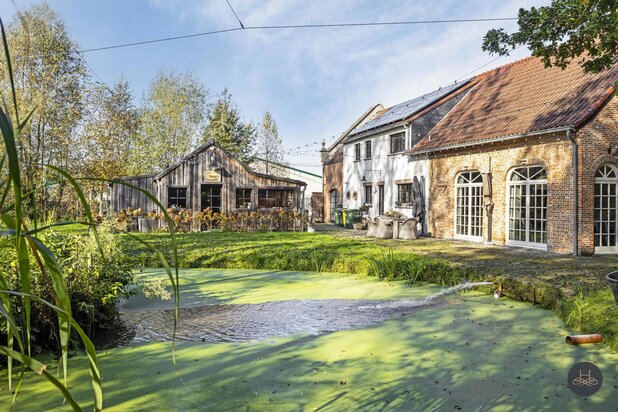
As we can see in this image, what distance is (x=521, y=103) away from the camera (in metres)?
12.5

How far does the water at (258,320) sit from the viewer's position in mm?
4605

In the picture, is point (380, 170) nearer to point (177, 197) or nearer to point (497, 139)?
point (497, 139)

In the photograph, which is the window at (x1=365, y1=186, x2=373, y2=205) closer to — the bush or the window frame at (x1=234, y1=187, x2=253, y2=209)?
the window frame at (x1=234, y1=187, x2=253, y2=209)

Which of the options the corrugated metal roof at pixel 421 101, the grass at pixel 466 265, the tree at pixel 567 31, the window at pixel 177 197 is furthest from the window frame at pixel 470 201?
the window at pixel 177 197

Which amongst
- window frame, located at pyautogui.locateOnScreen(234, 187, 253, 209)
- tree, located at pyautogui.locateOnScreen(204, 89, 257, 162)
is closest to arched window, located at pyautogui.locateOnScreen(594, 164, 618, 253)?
window frame, located at pyautogui.locateOnScreen(234, 187, 253, 209)

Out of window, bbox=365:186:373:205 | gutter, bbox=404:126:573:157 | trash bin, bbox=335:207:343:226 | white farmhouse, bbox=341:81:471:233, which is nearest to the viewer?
gutter, bbox=404:126:573:157

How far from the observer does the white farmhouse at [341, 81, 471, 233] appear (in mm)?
15742

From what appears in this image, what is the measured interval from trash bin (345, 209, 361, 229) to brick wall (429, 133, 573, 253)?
16.1 ft

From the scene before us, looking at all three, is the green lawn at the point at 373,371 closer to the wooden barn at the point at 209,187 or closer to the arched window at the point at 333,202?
the wooden barn at the point at 209,187

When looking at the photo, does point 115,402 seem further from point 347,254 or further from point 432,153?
point 432,153

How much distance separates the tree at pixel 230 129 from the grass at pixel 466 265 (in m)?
19.8

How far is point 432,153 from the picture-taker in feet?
48.0

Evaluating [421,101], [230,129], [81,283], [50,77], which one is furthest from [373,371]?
[230,129]

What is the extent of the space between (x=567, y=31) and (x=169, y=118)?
24656mm
